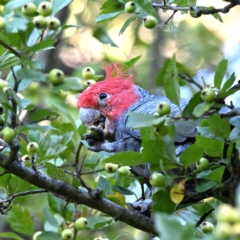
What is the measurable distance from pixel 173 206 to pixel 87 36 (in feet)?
14.7

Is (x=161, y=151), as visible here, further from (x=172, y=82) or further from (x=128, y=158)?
(x=172, y=82)

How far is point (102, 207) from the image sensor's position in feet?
7.19

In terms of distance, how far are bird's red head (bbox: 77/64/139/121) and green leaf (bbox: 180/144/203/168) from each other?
4.45 feet

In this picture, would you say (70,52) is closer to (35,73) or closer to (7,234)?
(7,234)

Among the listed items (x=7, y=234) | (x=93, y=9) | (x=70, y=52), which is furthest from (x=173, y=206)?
(x=70, y=52)

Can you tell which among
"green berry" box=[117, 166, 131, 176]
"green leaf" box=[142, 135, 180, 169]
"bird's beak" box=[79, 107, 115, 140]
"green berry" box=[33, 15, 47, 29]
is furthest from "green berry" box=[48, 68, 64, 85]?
"bird's beak" box=[79, 107, 115, 140]

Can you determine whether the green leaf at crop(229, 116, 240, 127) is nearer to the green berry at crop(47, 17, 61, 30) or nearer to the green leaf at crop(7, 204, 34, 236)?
the green berry at crop(47, 17, 61, 30)

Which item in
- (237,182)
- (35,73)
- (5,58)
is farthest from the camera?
(5,58)

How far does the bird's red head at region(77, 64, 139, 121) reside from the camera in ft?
10.7

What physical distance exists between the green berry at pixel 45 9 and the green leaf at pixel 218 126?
25.6 inches

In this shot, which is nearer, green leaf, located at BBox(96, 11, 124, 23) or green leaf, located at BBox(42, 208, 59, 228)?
green leaf, located at BBox(96, 11, 124, 23)

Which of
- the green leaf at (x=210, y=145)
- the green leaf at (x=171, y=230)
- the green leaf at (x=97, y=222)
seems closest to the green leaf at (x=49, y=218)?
the green leaf at (x=97, y=222)

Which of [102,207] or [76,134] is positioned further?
[76,134]

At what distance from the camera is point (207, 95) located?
172cm
